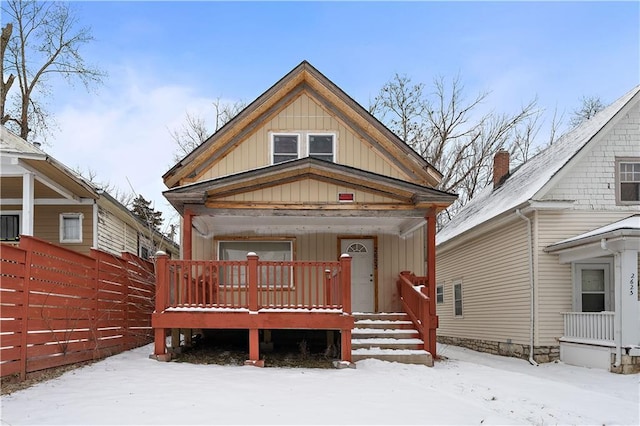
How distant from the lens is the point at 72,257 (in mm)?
8695

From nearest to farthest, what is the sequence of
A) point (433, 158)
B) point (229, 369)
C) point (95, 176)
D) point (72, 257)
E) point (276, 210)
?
1. point (72, 257)
2. point (229, 369)
3. point (276, 210)
4. point (433, 158)
5. point (95, 176)

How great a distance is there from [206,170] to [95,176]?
84.8 feet

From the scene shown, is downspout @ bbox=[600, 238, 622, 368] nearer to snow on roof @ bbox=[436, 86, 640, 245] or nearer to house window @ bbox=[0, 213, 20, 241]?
snow on roof @ bbox=[436, 86, 640, 245]

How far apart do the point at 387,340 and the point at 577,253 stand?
4.98 m

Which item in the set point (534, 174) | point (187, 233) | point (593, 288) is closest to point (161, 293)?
point (187, 233)

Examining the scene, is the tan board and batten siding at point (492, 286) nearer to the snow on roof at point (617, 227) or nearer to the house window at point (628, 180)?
the snow on roof at point (617, 227)

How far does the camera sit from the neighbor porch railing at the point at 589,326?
38.9 feet

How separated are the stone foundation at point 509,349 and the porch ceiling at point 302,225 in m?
4.14

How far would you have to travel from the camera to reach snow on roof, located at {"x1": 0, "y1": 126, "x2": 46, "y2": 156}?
1127cm

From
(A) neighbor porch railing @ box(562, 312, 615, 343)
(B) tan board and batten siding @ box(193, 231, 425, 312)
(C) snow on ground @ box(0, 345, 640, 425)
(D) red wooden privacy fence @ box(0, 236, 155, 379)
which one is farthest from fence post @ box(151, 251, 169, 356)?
(A) neighbor porch railing @ box(562, 312, 615, 343)

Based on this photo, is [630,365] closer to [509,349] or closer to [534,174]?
[509,349]

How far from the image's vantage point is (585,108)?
34.3 meters

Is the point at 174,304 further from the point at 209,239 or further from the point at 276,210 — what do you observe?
the point at 209,239

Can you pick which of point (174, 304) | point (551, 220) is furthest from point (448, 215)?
point (174, 304)
